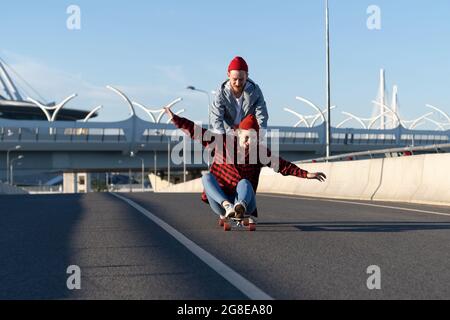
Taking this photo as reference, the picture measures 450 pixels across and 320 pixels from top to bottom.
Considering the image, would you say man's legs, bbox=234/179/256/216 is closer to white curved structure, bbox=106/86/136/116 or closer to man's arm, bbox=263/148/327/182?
man's arm, bbox=263/148/327/182

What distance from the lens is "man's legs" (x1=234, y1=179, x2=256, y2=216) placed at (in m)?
7.91

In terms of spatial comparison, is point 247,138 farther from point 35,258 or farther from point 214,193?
point 35,258

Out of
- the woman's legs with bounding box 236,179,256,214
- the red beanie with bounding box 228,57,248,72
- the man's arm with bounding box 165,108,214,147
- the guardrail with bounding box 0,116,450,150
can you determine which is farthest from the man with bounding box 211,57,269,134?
the guardrail with bounding box 0,116,450,150

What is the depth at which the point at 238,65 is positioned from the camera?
8.41 meters

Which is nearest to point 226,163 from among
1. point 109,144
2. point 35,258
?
point 35,258

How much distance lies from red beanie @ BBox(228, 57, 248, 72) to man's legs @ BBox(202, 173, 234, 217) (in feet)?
4.33

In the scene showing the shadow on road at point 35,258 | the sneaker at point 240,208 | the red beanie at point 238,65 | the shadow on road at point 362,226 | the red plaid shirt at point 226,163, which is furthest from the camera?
the shadow on road at point 362,226

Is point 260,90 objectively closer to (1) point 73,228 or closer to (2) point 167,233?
(2) point 167,233

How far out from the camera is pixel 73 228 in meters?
9.38

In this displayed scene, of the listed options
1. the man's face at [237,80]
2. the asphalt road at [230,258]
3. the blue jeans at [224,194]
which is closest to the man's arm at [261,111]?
the man's face at [237,80]

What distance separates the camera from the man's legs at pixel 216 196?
820cm

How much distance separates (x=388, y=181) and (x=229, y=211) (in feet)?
31.6

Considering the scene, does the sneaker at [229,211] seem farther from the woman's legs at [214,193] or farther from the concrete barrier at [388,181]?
the concrete barrier at [388,181]
